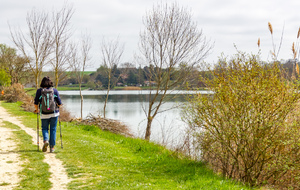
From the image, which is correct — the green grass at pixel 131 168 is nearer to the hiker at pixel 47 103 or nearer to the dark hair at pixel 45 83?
the hiker at pixel 47 103

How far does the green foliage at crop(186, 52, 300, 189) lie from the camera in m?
7.39

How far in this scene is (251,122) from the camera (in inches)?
294

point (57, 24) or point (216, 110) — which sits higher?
point (57, 24)

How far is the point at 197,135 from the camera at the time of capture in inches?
331

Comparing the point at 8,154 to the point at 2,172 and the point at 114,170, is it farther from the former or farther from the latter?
the point at 114,170

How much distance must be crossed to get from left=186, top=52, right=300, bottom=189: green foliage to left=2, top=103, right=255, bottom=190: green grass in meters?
0.88

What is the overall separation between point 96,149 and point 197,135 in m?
4.25

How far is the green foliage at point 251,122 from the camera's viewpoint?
7391 millimetres

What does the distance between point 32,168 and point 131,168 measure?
2728 mm

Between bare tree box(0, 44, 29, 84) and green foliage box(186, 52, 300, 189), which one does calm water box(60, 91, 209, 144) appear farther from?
bare tree box(0, 44, 29, 84)

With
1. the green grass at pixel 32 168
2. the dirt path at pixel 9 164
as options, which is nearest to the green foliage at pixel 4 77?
the dirt path at pixel 9 164

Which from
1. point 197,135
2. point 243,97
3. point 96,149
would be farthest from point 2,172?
point 243,97

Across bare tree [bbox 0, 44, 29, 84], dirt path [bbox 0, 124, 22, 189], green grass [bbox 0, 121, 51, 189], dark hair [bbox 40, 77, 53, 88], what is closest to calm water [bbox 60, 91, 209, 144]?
dark hair [bbox 40, 77, 53, 88]


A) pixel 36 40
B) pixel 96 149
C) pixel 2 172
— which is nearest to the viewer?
pixel 2 172
